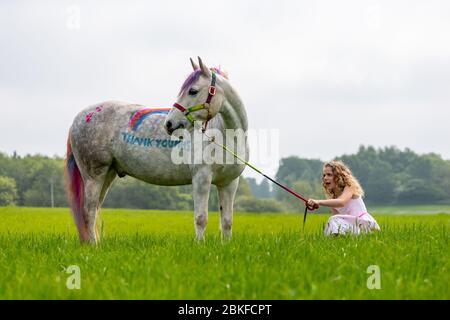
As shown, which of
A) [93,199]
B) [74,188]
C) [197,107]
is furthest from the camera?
[74,188]

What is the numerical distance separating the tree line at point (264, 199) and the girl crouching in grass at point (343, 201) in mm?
34511

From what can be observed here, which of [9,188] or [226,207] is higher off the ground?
[9,188]

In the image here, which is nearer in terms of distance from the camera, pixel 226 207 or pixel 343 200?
pixel 226 207

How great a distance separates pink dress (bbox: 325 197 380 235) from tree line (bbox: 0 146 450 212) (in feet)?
114

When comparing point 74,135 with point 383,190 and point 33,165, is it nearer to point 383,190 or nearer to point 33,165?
point 33,165

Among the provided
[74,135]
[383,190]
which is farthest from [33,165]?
[74,135]

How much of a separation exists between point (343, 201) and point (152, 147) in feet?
9.96

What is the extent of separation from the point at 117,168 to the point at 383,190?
5735cm

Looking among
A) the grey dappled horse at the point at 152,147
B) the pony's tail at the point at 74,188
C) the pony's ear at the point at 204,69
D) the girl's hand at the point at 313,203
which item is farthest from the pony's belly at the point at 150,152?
the girl's hand at the point at 313,203

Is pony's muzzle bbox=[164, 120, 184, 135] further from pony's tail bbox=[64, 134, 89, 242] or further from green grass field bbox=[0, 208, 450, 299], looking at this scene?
pony's tail bbox=[64, 134, 89, 242]

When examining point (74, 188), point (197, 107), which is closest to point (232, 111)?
point (197, 107)

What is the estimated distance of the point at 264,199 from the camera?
64312mm

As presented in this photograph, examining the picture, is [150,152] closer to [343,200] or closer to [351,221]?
[343,200]

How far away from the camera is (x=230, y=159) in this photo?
24.8 feet
